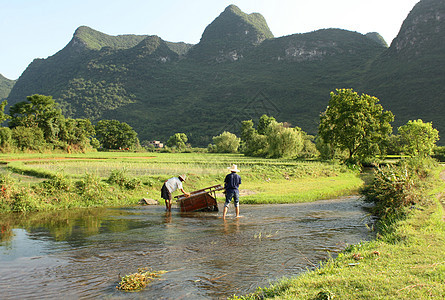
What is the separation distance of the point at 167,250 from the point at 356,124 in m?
39.5

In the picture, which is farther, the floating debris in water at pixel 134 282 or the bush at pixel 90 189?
the bush at pixel 90 189

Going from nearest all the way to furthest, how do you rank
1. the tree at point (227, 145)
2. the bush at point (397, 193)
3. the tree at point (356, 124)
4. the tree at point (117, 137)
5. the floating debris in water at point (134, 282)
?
the floating debris in water at point (134, 282) → the bush at point (397, 193) → the tree at point (356, 124) → the tree at point (117, 137) → the tree at point (227, 145)

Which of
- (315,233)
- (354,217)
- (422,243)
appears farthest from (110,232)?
(354,217)

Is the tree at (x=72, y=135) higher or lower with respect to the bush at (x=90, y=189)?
higher

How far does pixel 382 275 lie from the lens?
5.77 metres

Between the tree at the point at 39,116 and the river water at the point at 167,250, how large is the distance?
2023 inches

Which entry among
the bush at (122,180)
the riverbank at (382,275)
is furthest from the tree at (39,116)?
the riverbank at (382,275)

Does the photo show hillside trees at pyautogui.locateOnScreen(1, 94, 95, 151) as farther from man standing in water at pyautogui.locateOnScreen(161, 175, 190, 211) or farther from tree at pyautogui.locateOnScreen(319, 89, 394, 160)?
tree at pyautogui.locateOnScreen(319, 89, 394, 160)

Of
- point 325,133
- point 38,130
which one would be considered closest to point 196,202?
point 325,133

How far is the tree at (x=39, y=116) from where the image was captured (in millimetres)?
58688

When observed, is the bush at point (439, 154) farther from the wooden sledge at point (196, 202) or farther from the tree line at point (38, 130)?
the tree line at point (38, 130)

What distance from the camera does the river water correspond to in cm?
662

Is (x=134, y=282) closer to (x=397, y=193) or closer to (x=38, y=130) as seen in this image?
(x=397, y=193)

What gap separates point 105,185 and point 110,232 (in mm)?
7709
